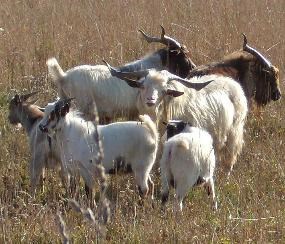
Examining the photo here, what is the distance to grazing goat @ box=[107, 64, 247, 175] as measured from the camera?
686 cm

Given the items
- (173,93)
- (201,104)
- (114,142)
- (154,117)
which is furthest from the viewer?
(201,104)

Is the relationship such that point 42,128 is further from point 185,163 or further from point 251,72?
point 251,72

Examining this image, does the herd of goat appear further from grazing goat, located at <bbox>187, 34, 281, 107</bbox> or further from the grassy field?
the grassy field

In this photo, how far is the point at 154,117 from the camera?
22.8 ft

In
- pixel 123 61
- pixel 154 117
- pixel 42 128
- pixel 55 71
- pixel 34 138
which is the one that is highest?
pixel 55 71

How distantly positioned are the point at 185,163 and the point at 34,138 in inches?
65.0

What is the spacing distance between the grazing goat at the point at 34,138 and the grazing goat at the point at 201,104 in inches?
36.2

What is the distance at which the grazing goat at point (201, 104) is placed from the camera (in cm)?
686

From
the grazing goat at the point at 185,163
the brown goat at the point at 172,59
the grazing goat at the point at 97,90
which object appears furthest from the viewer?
the brown goat at the point at 172,59

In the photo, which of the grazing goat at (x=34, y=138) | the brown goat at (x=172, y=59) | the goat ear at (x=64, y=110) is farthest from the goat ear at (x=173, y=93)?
the brown goat at (x=172, y=59)

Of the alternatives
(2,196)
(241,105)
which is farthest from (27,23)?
(2,196)

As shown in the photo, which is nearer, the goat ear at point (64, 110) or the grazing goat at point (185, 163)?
the grazing goat at point (185, 163)

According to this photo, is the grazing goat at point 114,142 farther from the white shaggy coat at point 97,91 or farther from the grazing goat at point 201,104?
the white shaggy coat at point 97,91

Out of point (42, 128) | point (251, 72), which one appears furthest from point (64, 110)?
point (251, 72)
